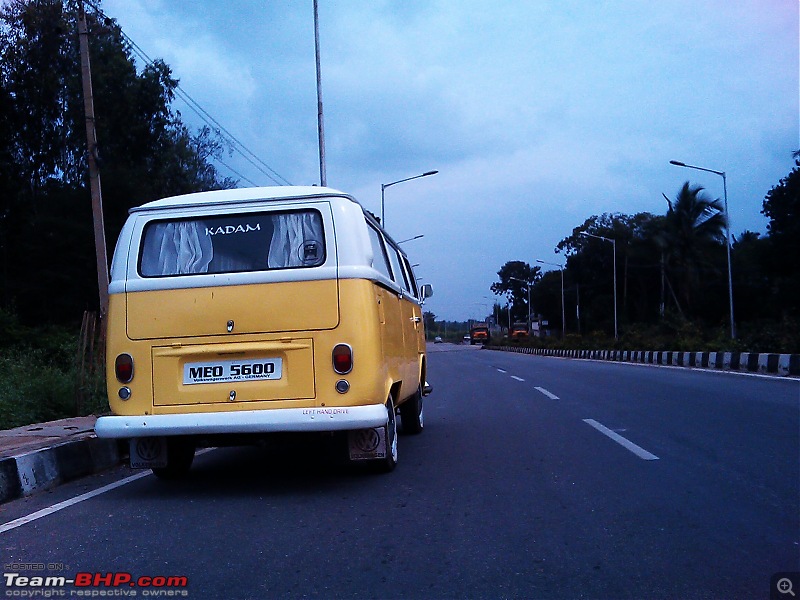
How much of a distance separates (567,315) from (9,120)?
68.4m

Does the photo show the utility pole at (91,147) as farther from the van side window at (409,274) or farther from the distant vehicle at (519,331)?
the distant vehicle at (519,331)

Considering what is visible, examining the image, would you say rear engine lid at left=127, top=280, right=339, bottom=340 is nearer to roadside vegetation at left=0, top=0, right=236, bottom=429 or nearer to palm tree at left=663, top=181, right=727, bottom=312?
roadside vegetation at left=0, top=0, right=236, bottom=429

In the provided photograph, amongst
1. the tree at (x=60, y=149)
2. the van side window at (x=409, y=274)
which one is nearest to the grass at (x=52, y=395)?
the van side window at (x=409, y=274)

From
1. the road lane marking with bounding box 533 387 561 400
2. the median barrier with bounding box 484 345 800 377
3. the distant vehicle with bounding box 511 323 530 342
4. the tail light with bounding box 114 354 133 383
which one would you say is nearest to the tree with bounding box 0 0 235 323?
the median barrier with bounding box 484 345 800 377

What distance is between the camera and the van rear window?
645 cm

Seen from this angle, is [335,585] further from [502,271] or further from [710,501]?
[502,271]

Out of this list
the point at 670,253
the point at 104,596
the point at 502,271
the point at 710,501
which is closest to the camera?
the point at 104,596

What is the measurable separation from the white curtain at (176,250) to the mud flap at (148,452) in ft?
4.31

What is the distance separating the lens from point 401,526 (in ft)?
17.5

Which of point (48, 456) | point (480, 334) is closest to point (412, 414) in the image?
point (48, 456)

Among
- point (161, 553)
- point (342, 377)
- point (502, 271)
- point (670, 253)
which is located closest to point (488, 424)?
point (342, 377)

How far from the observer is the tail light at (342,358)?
616 centimetres

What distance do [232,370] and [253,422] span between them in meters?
0.43

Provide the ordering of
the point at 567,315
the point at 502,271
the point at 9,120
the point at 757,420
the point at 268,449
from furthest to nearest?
the point at 502,271 < the point at 567,315 < the point at 9,120 < the point at 757,420 < the point at 268,449
